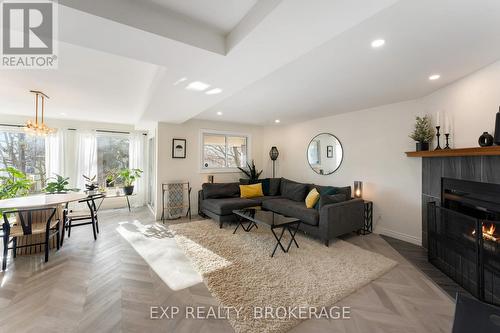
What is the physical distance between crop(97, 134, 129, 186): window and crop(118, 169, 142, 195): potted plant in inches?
13.9

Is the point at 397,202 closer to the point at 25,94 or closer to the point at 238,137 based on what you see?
the point at 238,137

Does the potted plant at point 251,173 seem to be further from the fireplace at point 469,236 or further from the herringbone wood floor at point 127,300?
the fireplace at point 469,236

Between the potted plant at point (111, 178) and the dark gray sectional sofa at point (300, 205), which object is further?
the potted plant at point (111, 178)

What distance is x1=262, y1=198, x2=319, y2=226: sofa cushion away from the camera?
11.7 ft

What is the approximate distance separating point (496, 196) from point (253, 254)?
281 cm

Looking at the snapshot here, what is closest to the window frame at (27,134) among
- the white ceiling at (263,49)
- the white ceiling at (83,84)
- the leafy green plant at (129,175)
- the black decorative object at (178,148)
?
the white ceiling at (83,84)

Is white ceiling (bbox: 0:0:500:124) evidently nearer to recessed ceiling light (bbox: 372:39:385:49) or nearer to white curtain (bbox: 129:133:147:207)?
recessed ceiling light (bbox: 372:39:385:49)

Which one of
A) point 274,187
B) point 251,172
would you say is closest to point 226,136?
point 251,172

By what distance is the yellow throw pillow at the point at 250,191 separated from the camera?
513 centimetres

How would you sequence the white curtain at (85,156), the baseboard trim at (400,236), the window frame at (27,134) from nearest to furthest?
the baseboard trim at (400,236) → the window frame at (27,134) → the white curtain at (85,156)

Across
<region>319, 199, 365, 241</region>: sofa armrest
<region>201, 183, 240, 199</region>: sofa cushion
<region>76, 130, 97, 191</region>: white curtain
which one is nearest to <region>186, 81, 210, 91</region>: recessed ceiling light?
<region>319, 199, 365, 241</region>: sofa armrest

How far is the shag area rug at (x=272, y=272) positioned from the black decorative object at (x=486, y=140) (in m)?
1.75

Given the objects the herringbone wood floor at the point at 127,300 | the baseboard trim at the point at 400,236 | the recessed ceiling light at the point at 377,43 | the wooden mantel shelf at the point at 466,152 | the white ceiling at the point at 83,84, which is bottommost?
the herringbone wood floor at the point at 127,300

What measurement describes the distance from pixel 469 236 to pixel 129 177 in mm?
6739
